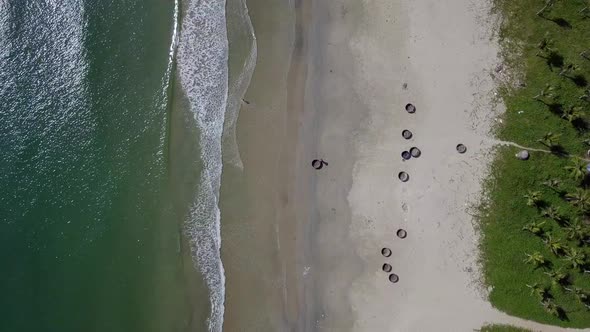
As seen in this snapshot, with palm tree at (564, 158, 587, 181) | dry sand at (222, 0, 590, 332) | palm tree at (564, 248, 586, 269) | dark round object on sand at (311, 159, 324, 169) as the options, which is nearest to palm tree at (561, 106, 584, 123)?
palm tree at (564, 158, 587, 181)

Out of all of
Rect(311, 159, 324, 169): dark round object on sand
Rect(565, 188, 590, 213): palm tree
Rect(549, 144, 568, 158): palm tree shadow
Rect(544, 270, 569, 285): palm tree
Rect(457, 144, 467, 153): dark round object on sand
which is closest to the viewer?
Rect(565, 188, 590, 213): palm tree

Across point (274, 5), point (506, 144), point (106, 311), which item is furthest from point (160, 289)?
point (506, 144)

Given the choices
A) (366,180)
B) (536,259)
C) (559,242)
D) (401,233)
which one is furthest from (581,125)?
A: (366,180)

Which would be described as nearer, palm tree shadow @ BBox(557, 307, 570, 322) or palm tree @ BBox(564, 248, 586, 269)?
palm tree @ BBox(564, 248, 586, 269)

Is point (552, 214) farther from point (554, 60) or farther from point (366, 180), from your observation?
point (366, 180)

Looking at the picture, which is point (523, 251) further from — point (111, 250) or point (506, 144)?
point (111, 250)

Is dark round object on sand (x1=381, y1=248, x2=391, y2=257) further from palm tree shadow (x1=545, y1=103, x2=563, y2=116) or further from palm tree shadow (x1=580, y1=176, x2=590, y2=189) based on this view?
palm tree shadow (x1=545, y1=103, x2=563, y2=116)
